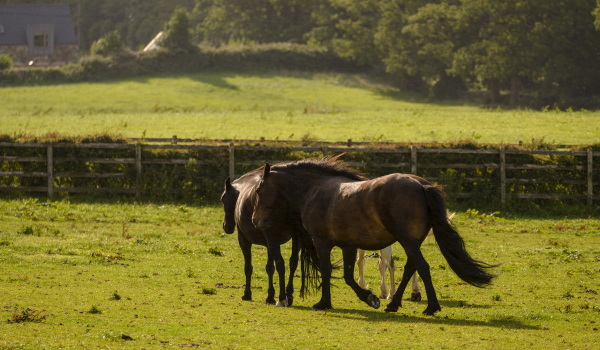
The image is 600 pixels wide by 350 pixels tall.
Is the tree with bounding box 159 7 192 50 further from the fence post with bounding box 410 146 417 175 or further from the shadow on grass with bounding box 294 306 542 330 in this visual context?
the shadow on grass with bounding box 294 306 542 330

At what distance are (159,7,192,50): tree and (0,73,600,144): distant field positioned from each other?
4131mm

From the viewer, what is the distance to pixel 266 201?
7805mm

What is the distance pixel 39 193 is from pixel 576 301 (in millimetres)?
16519

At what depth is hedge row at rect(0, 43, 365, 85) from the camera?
174 feet

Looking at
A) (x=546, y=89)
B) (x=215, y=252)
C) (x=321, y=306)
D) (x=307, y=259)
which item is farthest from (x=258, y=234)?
(x=546, y=89)

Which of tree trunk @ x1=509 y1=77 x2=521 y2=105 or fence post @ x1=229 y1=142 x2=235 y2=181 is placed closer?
fence post @ x1=229 y1=142 x2=235 y2=181

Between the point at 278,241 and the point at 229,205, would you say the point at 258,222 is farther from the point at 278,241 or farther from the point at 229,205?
the point at 229,205

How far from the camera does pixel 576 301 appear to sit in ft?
25.5

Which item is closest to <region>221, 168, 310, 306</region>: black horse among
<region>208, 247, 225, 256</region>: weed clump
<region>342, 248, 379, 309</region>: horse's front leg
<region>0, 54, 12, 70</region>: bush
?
<region>342, 248, 379, 309</region>: horse's front leg

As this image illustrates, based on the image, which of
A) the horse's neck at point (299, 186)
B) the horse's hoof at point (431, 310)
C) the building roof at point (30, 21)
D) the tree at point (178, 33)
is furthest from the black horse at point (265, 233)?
the building roof at point (30, 21)

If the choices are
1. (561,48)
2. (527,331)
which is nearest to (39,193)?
(527,331)

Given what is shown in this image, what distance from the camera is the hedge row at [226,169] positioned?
1844 centimetres

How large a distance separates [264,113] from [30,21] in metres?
42.7

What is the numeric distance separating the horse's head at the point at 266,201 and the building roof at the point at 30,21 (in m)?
65.3
